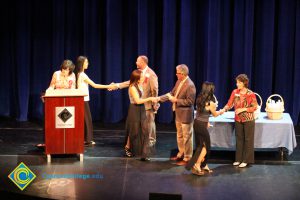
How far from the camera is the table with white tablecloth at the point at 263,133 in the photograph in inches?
Result: 305

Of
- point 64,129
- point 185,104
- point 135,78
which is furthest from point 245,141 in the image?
point 64,129

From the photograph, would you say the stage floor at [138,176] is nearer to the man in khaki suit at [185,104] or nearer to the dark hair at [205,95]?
the man in khaki suit at [185,104]

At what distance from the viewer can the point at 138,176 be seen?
7238 mm

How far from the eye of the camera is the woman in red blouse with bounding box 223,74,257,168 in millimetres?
7434

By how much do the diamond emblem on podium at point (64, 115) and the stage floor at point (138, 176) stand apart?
593 millimetres

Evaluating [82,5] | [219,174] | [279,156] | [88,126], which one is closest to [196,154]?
[219,174]

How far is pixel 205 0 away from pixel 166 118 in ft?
6.78

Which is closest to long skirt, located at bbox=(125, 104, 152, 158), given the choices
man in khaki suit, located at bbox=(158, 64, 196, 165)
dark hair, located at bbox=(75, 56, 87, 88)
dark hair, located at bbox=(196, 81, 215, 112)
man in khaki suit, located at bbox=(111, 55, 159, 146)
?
man in khaki suit, located at bbox=(111, 55, 159, 146)

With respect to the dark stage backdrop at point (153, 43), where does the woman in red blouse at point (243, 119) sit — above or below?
below

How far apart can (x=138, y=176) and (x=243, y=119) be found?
1.49 meters

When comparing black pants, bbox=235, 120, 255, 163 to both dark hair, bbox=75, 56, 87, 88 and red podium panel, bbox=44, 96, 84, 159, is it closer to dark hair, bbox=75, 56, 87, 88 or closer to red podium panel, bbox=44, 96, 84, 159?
red podium panel, bbox=44, 96, 84, 159

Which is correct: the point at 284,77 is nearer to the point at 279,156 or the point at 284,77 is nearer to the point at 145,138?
the point at 279,156

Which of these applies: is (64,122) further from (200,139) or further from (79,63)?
(200,139)

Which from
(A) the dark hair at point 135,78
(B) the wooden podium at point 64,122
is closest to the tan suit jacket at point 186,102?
(A) the dark hair at point 135,78
